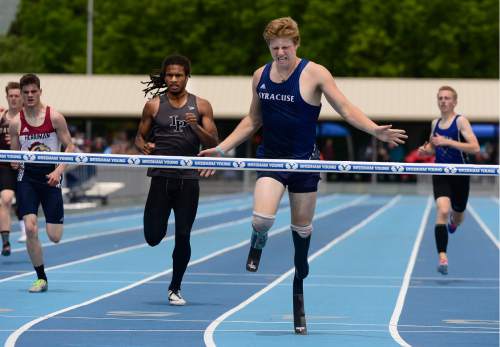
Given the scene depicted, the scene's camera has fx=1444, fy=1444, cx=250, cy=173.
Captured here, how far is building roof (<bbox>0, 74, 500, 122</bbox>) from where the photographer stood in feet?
207

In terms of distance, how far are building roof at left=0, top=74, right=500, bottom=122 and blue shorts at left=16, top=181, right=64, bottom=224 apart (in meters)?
49.3

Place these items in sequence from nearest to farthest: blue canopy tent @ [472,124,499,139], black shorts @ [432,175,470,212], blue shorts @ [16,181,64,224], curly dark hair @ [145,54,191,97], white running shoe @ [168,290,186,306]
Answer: curly dark hair @ [145,54,191,97] → white running shoe @ [168,290,186,306] → blue shorts @ [16,181,64,224] → black shorts @ [432,175,470,212] → blue canopy tent @ [472,124,499,139]

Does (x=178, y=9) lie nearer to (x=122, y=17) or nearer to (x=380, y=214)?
(x=122, y=17)

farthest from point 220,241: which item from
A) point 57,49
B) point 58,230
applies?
point 57,49

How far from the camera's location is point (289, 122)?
32.3 feet

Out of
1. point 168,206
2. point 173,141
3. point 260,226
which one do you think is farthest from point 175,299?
point 260,226

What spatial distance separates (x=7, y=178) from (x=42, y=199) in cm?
428

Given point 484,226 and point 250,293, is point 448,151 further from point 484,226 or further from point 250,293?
point 484,226

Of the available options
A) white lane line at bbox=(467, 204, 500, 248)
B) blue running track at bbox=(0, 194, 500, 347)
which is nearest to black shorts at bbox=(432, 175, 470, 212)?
blue running track at bbox=(0, 194, 500, 347)

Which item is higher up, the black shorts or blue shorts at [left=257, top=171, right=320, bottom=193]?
blue shorts at [left=257, top=171, right=320, bottom=193]

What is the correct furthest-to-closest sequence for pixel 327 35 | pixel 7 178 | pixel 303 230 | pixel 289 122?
1. pixel 327 35
2. pixel 7 178
3. pixel 303 230
4. pixel 289 122

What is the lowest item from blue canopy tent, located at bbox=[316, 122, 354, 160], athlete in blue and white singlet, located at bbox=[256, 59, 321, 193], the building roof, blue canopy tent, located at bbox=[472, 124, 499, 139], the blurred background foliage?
blue canopy tent, located at bbox=[316, 122, 354, 160]

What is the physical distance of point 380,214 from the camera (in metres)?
34.0

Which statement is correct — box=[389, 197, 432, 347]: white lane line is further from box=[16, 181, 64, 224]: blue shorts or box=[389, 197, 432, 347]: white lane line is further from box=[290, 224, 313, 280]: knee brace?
box=[16, 181, 64, 224]: blue shorts
